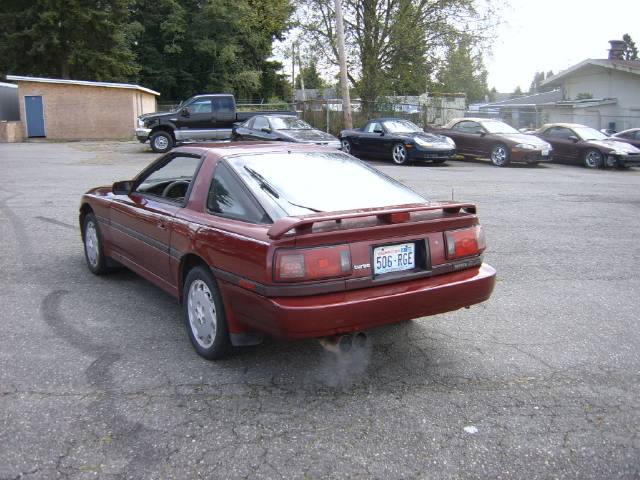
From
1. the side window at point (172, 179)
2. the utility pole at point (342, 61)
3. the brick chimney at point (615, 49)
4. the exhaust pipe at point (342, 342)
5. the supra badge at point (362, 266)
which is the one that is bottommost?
the exhaust pipe at point (342, 342)

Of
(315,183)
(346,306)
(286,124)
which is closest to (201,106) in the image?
(286,124)

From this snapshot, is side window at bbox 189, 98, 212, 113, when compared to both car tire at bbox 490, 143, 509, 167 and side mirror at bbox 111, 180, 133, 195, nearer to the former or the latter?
car tire at bbox 490, 143, 509, 167

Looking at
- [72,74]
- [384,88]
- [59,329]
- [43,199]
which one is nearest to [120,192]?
[59,329]

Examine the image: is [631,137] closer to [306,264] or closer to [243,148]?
[243,148]

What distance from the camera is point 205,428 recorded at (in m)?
3.19

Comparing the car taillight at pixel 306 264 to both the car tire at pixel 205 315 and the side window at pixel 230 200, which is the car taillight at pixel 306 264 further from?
the car tire at pixel 205 315

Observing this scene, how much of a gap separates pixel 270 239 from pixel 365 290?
619 millimetres

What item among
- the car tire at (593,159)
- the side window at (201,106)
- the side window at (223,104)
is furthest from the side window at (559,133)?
the side window at (201,106)

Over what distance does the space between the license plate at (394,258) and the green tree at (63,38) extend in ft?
128

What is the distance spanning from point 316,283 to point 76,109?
2993 cm

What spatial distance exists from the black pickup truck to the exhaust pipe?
18.5 m

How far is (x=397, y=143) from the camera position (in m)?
18.6

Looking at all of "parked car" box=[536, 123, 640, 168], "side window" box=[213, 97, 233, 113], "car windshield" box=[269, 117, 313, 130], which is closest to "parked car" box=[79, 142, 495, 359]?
"car windshield" box=[269, 117, 313, 130]

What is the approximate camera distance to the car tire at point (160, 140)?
71.2ft
